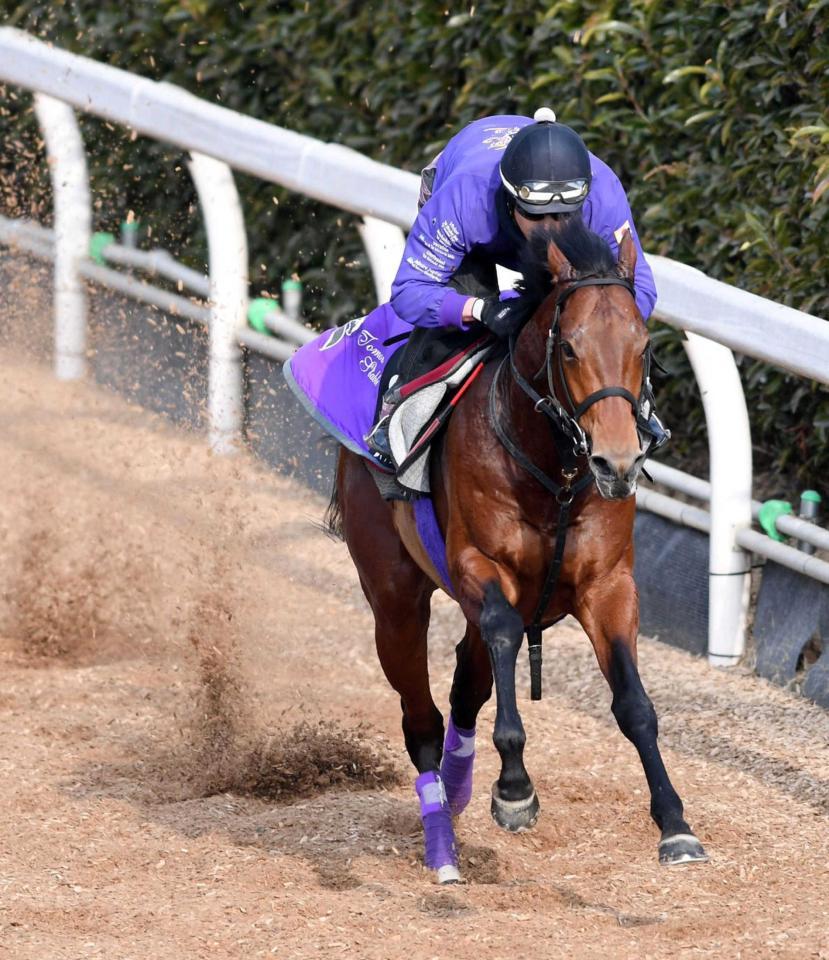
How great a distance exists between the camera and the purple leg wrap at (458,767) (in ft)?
16.4

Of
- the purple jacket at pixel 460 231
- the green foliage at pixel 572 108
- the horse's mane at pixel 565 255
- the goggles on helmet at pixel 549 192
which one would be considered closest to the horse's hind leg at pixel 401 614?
the purple jacket at pixel 460 231

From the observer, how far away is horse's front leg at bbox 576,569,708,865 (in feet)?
13.2

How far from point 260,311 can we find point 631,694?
4115 mm

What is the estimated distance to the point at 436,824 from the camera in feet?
15.3

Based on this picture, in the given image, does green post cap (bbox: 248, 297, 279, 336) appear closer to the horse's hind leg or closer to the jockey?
the horse's hind leg

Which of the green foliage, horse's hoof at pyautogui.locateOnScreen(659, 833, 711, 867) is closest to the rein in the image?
horse's hoof at pyautogui.locateOnScreen(659, 833, 711, 867)

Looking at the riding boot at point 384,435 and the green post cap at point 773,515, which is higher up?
the riding boot at point 384,435

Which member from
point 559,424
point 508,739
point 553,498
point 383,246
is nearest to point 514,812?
point 508,739

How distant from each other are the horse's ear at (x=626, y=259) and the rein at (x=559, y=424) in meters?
0.03

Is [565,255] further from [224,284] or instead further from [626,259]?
[224,284]

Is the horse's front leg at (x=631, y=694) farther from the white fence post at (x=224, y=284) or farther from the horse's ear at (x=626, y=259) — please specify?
the white fence post at (x=224, y=284)

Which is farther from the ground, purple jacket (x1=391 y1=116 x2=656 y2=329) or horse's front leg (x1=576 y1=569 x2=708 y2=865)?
purple jacket (x1=391 y1=116 x2=656 y2=329)

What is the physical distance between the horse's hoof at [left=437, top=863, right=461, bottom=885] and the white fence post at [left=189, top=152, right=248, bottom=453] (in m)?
3.38

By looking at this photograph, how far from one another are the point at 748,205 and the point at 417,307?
2.36m
